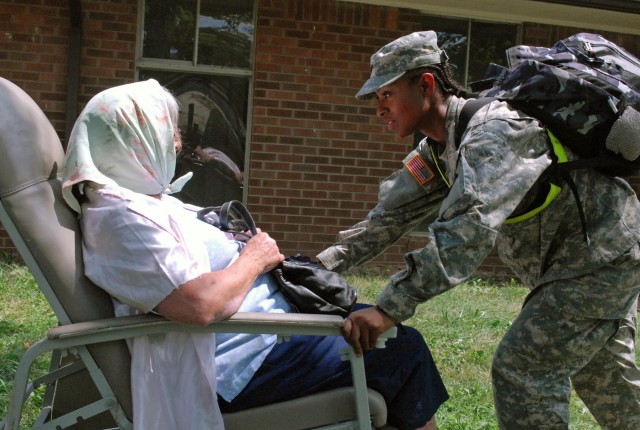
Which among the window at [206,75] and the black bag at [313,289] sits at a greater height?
the window at [206,75]

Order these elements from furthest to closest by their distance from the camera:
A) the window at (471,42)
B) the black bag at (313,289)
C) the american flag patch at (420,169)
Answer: the window at (471,42), the american flag patch at (420,169), the black bag at (313,289)

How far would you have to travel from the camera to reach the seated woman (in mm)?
2461

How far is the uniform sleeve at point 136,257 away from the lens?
2.44 m

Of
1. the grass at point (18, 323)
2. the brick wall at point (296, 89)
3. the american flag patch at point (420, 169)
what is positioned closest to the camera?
the american flag patch at point (420, 169)

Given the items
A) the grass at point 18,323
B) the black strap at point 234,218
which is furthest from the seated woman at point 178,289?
the grass at point 18,323

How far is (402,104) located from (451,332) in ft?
9.06

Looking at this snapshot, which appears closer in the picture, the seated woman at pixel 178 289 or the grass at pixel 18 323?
the seated woman at pixel 178 289

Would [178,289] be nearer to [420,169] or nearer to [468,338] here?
[420,169]

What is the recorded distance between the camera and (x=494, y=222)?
263 centimetres

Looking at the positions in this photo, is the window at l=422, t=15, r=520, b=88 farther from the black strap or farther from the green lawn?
the black strap

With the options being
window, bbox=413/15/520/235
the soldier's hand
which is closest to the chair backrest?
the soldier's hand

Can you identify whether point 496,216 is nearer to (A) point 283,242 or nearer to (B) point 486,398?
(B) point 486,398

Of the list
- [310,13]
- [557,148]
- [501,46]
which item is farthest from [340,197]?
[557,148]

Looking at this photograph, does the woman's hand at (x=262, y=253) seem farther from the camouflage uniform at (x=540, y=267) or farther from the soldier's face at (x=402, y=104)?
the soldier's face at (x=402, y=104)
